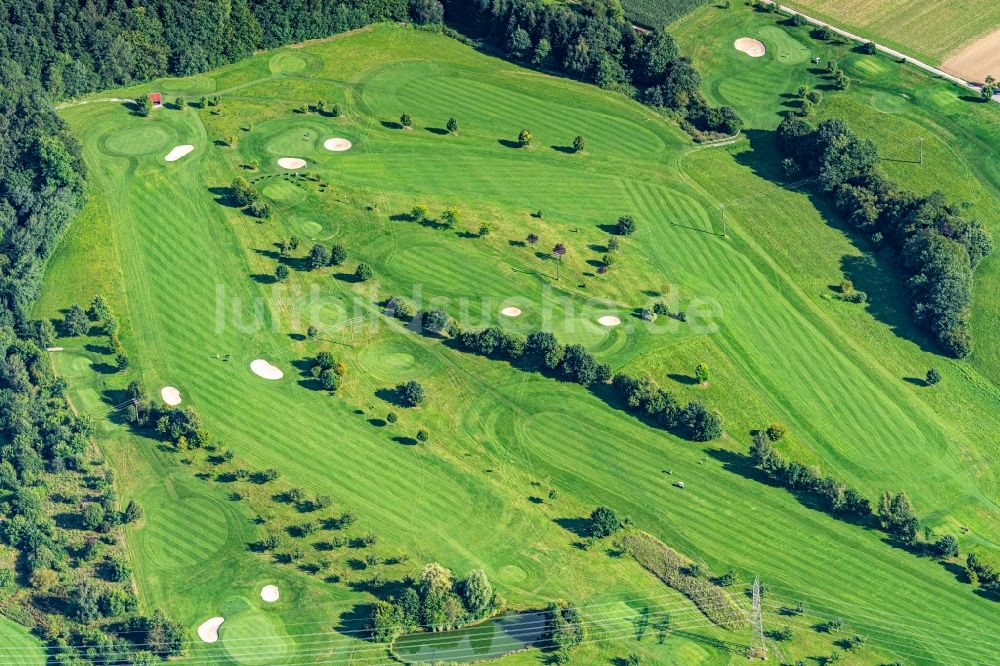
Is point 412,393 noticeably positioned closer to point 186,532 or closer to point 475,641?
point 186,532

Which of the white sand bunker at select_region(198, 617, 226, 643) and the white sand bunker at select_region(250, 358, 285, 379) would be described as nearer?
the white sand bunker at select_region(198, 617, 226, 643)

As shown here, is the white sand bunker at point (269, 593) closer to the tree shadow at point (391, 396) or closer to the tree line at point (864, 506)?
the tree shadow at point (391, 396)

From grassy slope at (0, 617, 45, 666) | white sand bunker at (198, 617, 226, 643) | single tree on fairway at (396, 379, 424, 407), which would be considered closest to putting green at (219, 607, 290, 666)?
white sand bunker at (198, 617, 226, 643)

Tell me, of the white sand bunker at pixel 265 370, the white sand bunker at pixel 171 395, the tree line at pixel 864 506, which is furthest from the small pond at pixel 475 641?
the white sand bunker at pixel 171 395

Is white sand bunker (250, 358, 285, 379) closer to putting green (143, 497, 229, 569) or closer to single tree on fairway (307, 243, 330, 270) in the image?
single tree on fairway (307, 243, 330, 270)

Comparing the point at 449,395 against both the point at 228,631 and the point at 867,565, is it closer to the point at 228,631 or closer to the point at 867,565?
the point at 228,631
